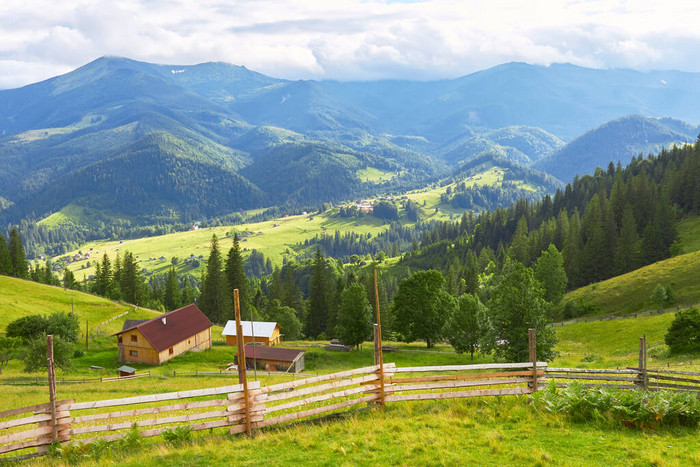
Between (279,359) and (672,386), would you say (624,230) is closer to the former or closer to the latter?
(279,359)

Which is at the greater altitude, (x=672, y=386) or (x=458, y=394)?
(x=458, y=394)

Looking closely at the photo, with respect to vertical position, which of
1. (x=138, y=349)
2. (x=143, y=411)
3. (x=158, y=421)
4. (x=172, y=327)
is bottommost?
(x=138, y=349)

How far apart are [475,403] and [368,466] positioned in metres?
6.91

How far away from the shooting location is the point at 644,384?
62.5 ft

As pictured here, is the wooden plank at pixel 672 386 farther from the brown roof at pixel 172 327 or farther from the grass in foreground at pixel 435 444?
the brown roof at pixel 172 327

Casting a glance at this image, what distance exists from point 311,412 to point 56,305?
8690 centimetres

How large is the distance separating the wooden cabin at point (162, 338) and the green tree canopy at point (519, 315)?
4775 centimetres

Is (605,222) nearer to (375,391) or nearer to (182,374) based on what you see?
(182,374)

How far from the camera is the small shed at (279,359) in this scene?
6065 centimetres

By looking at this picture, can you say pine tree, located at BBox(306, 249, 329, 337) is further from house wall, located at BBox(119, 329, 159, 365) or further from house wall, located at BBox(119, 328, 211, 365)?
house wall, located at BBox(119, 329, 159, 365)

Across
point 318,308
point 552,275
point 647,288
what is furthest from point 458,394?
point 318,308

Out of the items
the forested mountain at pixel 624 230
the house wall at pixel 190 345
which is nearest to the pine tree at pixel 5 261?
the house wall at pixel 190 345

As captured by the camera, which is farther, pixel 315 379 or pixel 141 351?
pixel 141 351

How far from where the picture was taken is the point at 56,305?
85250 mm
